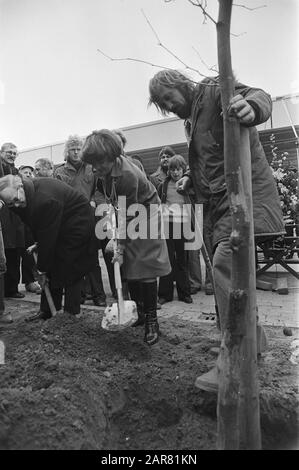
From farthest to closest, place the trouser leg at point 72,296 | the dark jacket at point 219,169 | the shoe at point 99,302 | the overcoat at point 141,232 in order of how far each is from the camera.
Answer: the shoe at point 99,302 < the trouser leg at point 72,296 < the overcoat at point 141,232 < the dark jacket at point 219,169

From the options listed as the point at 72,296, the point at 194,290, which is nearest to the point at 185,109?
the point at 72,296

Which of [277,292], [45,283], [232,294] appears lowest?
[277,292]

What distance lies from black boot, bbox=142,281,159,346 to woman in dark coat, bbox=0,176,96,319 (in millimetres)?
655

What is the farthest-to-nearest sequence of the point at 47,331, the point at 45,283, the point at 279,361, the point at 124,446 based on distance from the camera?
the point at 45,283
the point at 47,331
the point at 279,361
the point at 124,446

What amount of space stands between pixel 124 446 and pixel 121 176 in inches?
77.6

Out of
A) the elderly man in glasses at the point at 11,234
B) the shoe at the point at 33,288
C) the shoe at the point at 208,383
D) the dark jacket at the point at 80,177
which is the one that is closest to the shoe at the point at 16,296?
the elderly man in glasses at the point at 11,234

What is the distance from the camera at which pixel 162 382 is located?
8.06ft

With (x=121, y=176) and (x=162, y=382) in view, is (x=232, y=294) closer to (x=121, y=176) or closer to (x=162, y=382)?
→ (x=162, y=382)

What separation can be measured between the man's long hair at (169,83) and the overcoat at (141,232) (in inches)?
33.3

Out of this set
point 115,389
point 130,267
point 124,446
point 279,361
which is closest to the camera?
point 124,446

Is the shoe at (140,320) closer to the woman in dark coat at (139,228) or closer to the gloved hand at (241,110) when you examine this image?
the woman in dark coat at (139,228)

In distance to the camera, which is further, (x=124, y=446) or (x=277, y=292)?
(x=277, y=292)

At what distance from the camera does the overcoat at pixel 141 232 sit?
3.44 m

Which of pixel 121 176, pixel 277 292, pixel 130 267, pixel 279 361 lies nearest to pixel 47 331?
pixel 130 267
